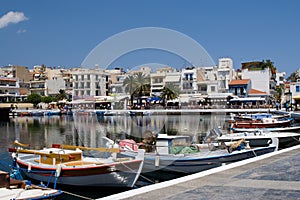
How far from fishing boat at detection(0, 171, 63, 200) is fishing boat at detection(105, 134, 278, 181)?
268 inches

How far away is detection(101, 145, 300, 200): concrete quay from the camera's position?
773 cm

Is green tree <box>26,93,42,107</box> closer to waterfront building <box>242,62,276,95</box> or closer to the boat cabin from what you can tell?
waterfront building <box>242,62,276,95</box>

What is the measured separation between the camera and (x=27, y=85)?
4493 inches

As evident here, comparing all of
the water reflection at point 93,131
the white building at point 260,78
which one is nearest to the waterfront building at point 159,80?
the white building at point 260,78

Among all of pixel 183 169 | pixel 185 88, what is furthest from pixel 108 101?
pixel 183 169

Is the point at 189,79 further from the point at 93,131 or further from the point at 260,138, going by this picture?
the point at 260,138

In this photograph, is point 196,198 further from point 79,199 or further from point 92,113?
point 92,113

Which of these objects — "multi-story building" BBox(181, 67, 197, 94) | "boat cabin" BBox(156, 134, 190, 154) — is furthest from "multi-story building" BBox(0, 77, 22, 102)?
"boat cabin" BBox(156, 134, 190, 154)

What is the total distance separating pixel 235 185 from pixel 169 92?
73275 millimetres

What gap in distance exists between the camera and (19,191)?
32.7ft

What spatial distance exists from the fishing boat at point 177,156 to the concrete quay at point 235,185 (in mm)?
6149

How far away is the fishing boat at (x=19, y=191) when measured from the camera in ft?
31.2

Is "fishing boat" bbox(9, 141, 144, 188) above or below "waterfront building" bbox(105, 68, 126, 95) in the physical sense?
below

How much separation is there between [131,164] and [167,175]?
10.1 ft
